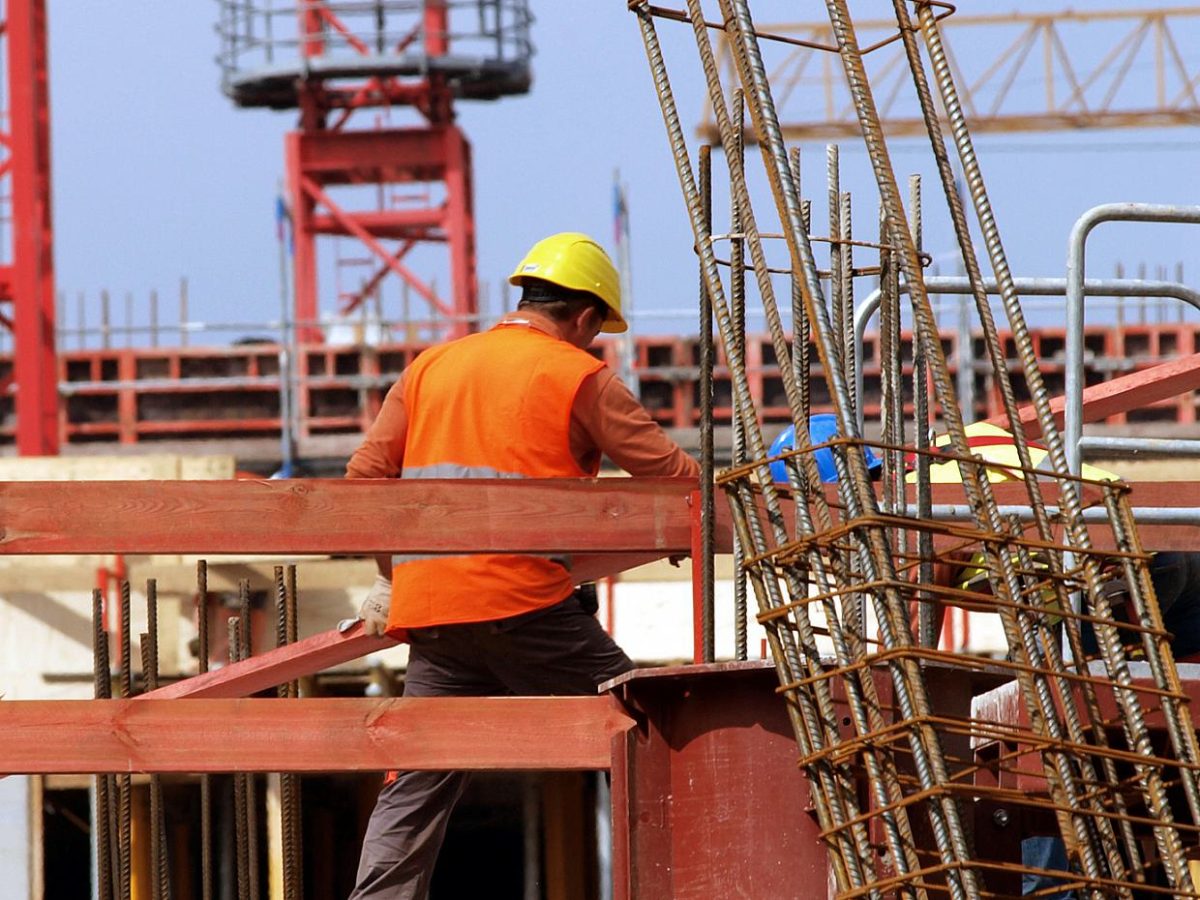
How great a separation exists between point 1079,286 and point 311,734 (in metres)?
1.96

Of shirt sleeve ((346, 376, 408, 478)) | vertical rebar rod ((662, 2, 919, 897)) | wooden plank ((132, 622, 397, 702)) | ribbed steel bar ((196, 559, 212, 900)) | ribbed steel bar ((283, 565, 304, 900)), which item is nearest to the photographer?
vertical rebar rod ((662, 2, 919, 897))

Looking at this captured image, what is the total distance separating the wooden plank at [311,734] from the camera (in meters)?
4.35

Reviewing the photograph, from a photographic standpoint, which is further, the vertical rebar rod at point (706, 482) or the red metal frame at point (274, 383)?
the red metal frame at point (274, 383)

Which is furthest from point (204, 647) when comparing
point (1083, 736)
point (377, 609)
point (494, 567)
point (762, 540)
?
point (1083, 736)

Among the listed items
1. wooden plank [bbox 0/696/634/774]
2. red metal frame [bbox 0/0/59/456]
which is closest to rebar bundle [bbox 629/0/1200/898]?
wooden plank [bbox 0/696/634/774]

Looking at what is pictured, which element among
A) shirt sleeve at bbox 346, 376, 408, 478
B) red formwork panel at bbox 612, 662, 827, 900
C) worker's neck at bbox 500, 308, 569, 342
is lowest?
red formwork panel at bbox 612, 662, 827, 900

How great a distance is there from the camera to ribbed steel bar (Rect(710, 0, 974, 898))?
388 centimetres

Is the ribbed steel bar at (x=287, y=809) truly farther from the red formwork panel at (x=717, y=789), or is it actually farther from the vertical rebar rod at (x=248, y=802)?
the red formwork panel at (x=717, y=789)

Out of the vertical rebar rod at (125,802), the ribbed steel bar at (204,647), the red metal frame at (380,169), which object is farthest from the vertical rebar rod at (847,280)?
the red metal frame at (380,169)

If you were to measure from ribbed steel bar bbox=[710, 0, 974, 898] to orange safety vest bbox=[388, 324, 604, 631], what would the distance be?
43.2 inches

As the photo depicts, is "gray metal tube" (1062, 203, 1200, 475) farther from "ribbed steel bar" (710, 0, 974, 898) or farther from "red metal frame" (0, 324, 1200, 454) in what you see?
"red metal frame" (0, 324, 1200, 454)

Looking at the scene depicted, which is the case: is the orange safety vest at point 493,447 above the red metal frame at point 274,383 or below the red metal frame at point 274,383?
below

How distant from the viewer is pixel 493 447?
201 inches

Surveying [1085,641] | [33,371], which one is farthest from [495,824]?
[1085,641]
